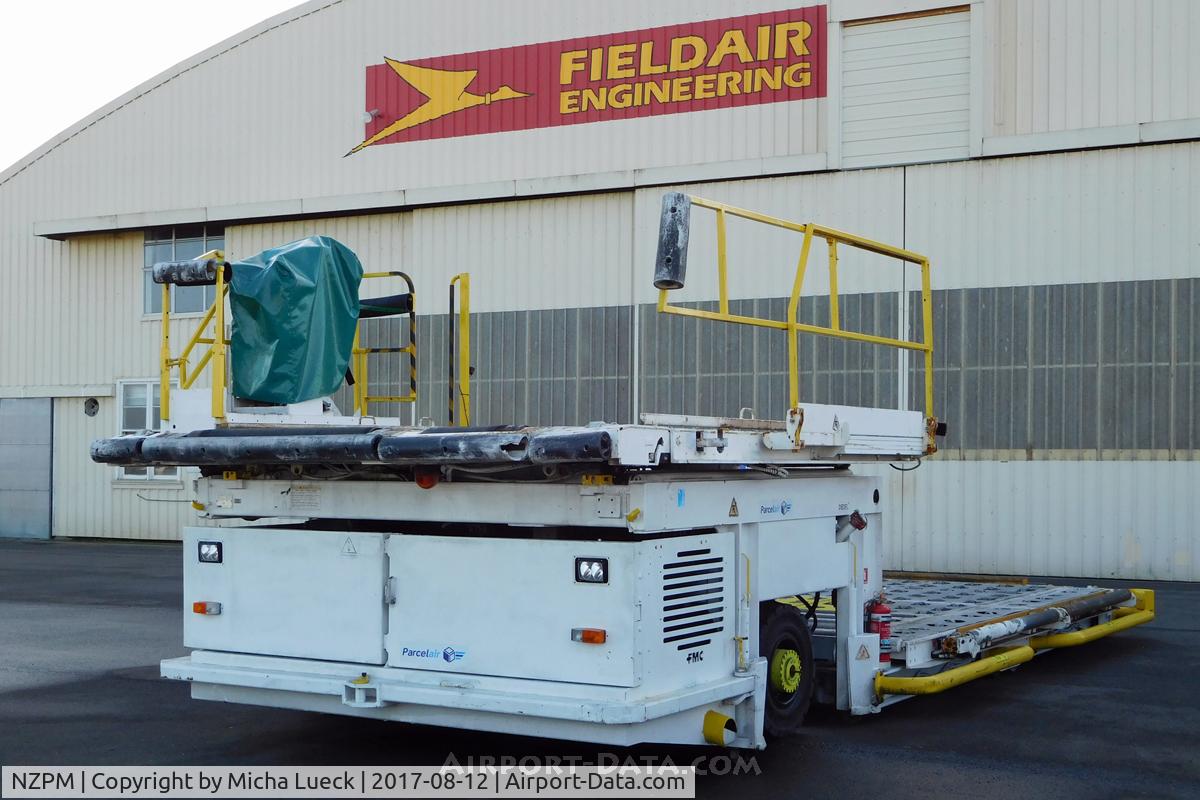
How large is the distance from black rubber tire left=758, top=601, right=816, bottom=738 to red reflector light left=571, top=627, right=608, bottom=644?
1.26 m

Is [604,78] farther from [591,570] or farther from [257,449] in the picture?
[591,570]

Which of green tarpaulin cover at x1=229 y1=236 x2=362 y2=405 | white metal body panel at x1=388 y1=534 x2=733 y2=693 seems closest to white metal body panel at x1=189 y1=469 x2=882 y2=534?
white metal body panel at x1=388 y1=534 x2=733 y2=693

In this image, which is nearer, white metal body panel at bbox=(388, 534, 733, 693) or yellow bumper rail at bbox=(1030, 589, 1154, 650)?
white metal body panel at bbox=(388, 534, 733, 693)

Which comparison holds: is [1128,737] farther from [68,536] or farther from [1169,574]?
[68,536]

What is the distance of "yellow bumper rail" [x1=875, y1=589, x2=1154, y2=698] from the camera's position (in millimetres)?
7773

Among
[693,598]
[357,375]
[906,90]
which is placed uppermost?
[906,90]

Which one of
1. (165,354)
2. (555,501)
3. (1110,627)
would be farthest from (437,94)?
(555,501)

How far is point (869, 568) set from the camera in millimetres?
8047

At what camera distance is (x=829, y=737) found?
7.50 m

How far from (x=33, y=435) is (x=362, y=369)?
1760 cm

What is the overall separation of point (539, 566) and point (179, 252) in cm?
1849

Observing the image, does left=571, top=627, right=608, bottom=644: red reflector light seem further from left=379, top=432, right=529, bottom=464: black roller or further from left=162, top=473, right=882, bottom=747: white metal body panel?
left=379, top=432, right=529, bottom=464: black roller

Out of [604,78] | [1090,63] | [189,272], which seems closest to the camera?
[189,272]

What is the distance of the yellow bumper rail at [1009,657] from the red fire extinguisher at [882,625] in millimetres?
139
